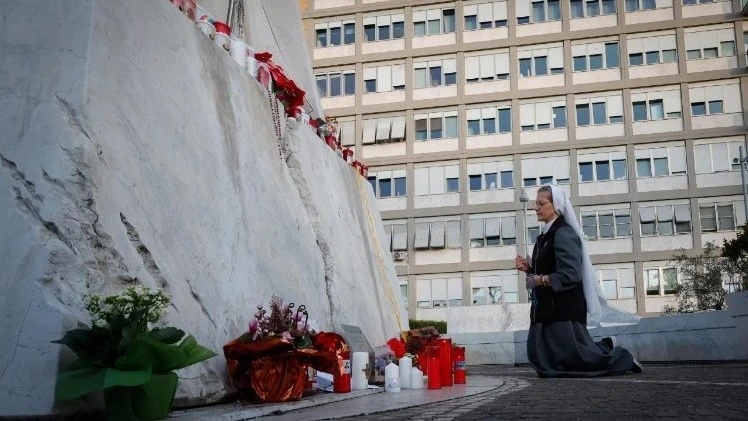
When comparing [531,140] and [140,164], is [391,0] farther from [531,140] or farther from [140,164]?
[140,164]

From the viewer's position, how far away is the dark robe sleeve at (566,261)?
7.91m

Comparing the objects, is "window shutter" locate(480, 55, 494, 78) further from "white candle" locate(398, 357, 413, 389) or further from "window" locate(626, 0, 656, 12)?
"white candle" locate(398, 357, 413, 389)

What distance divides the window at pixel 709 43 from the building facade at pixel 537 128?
0.21 ft

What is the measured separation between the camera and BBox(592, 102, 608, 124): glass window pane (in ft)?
123

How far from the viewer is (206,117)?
16.9ft

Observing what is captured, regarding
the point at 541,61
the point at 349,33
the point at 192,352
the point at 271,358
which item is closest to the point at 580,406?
the point at 271,358

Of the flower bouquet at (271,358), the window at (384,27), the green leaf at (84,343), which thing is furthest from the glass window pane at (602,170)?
the green leaf at (84,343)

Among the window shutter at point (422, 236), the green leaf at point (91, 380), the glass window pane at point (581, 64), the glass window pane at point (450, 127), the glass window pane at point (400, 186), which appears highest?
the glass window pane at point (581, 64)

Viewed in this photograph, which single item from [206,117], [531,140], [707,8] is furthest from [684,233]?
[206,117]

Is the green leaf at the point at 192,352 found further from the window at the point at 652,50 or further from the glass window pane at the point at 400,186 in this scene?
the window at the point at 652,50

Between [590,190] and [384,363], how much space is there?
1254 inches

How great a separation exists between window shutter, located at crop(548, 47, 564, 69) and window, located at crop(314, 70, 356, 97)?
10035mm

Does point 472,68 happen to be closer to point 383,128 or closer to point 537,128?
point 537,128

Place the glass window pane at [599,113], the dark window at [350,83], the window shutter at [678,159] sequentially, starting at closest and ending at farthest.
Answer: the window shutter at [678,159], the glass window pane at [599,113], the dark window at [350,83]
